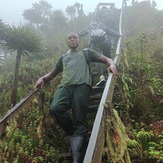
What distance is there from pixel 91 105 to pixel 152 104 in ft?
4.22

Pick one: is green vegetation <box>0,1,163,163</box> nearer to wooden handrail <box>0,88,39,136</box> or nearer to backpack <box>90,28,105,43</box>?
wooden handrail <box>0,88,39,136</box>

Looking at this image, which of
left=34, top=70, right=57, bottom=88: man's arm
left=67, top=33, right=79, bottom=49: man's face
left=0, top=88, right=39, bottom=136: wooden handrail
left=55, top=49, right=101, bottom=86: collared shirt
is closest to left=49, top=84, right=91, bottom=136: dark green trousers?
left=55, top=49, right=101, bottom=86: collared shirt

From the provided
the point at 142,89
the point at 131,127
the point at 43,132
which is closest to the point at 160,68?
the point at 142,89

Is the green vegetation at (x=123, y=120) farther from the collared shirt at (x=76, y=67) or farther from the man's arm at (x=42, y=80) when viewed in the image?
the collared shirt at (x=76, y=67)

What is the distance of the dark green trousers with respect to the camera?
4.99 m

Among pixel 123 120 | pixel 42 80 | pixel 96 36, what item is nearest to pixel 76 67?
pixel 42 80

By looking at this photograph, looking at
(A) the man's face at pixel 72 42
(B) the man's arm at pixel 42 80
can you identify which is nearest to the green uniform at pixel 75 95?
(A) the man's face at pixel 72 42

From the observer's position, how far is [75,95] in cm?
520

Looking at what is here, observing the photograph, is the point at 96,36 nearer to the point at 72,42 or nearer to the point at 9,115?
the point at 72,42

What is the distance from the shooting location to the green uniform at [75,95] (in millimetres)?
5008

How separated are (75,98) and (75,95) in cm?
6

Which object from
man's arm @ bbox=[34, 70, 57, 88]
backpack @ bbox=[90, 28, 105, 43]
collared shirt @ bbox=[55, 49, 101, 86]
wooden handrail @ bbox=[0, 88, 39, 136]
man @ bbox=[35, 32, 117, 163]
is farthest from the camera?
backpack @ bbox=[90, 28, 105, 43]

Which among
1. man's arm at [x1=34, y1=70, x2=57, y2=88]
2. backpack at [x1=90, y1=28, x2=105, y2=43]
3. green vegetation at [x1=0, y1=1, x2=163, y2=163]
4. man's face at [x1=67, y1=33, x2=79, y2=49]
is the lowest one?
green vegetation at [x1=0, y1=1, x2=163, y2=163]

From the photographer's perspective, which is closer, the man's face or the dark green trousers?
the dark green trousers
